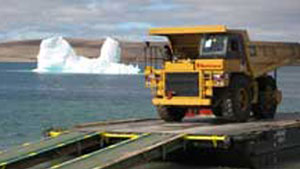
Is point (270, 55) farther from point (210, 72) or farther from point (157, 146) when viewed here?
point (157, 146)

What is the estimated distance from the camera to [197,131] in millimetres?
15320

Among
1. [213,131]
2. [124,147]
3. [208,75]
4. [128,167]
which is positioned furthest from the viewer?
[208,75]

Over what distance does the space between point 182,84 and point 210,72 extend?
2.39ft

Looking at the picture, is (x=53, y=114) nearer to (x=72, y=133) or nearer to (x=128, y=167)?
(x=72, y=133)

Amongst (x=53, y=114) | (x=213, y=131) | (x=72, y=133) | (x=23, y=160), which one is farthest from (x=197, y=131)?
(x=53, y=114)

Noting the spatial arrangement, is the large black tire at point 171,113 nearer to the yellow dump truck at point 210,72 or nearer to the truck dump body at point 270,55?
the yellow dump truck at point 210,72

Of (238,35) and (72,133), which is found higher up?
(238,35)

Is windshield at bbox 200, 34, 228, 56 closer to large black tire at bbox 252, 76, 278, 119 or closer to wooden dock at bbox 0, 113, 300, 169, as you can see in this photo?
wooden dock at bbox 0, 113, 300, 169

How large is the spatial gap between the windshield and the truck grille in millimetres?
656

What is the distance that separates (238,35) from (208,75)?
Answer: 4.42ft

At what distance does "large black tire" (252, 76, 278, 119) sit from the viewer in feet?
63.1

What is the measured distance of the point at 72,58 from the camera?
106 metres

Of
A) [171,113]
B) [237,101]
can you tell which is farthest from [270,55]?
[171,113]

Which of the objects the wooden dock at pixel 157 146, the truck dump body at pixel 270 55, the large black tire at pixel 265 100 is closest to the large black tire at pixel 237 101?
the wooden dock at pixel 157 146
